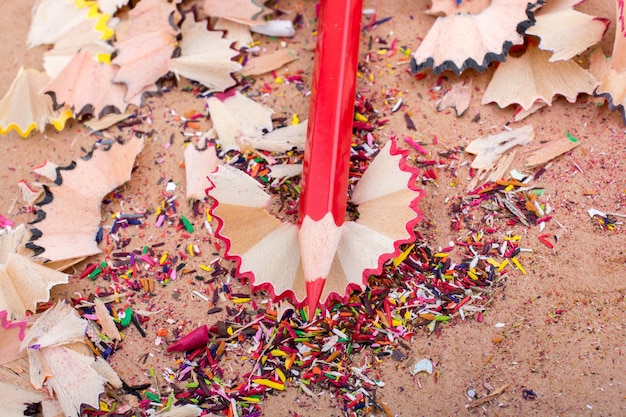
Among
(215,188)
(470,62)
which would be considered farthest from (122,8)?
(470,62)

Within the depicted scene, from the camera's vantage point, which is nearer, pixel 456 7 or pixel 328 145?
pixel 328 145

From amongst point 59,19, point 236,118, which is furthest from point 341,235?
point 59,19

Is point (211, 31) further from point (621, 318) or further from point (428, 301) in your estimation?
point (621, 318)

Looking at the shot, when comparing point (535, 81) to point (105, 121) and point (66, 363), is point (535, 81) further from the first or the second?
point (66, 363)

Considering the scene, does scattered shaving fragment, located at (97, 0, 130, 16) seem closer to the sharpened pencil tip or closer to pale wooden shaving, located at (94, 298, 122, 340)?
pale wooden shaving, located at (94, 298, 122, 340)

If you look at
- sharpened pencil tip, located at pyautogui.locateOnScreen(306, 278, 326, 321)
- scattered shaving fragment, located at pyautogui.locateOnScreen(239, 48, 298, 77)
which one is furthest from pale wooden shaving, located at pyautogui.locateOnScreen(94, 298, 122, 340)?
scattered shaving fragment, located at pyautogui.locateOnScreen(239, 48, 298, 77)

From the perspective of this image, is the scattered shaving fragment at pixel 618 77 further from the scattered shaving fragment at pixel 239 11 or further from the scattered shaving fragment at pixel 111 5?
the scattered shaving fragment at pixel 111 5

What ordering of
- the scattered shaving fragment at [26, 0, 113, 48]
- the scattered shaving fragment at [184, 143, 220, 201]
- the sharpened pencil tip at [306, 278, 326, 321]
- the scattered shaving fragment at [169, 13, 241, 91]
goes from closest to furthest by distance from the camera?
the sharpened pencil tip at [306, 278, 326, 321], the scattered shaving fragment at [184, 143, 220, 201], the scattered shaving fragment at [169, 13, 241, 91], the scattered shaving fragment at [26, 0, 113, 48]
